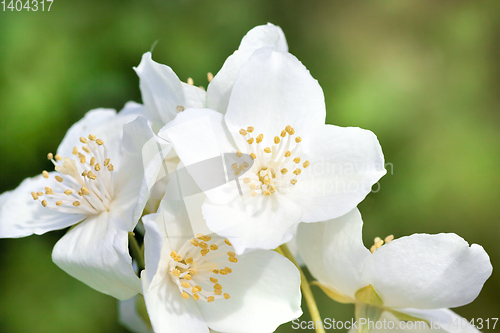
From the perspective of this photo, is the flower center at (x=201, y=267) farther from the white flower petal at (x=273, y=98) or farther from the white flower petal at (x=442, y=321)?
the white flower petal at (x=442, y=321)

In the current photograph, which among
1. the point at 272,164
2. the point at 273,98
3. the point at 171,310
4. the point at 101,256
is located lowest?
the point at 171,310

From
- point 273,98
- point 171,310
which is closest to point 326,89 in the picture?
point 273,98

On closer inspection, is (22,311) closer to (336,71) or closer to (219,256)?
(219,256)

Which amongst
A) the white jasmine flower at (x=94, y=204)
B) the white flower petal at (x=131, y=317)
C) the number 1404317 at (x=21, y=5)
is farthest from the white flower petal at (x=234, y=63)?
the number 1404317 at (x=21, y=5)

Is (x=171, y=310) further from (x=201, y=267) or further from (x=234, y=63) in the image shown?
(x=234, y=63)

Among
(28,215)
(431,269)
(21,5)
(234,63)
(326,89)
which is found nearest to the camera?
(431,269)

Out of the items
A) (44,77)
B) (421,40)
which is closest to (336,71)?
(421,40)
